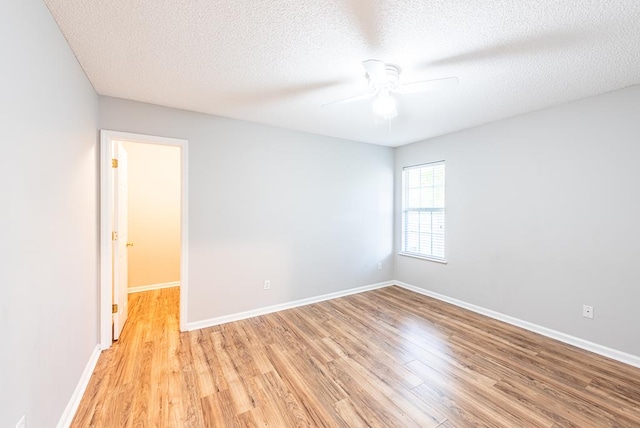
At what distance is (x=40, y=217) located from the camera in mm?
1331

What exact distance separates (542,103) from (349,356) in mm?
3131

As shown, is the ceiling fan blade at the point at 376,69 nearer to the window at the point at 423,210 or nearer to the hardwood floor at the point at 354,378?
the hardwood floor at the point at 354,378

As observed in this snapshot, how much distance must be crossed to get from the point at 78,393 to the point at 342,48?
9.75 feet

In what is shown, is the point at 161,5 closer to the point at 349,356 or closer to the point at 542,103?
the point at 349,356

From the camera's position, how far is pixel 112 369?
215 cm

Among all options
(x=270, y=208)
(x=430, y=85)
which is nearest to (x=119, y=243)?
(x=270, y=208)

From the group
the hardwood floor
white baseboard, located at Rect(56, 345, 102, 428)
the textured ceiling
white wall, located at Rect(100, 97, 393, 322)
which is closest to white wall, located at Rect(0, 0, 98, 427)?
white baseboard, located at Rect(56, 345, 102, 428)

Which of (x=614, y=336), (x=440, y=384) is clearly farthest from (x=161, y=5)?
(x=614, y=336)

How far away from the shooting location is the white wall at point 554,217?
2.31 m

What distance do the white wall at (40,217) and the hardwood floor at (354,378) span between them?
1.75ft

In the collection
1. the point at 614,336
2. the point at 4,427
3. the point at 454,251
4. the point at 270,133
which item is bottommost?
the point at 614,336

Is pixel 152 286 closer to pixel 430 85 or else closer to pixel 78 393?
pixel 78 393

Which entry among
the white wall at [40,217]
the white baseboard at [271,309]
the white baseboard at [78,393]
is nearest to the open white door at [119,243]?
the white baseboard at [78,393]

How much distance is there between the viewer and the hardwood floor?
1676 millimetres
